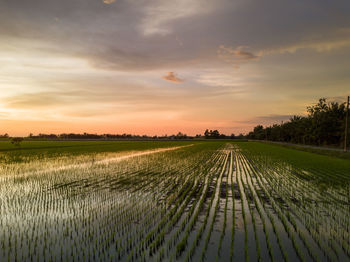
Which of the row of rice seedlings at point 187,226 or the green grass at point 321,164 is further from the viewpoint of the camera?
the green grass at point 321,164

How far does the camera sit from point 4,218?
8281mm

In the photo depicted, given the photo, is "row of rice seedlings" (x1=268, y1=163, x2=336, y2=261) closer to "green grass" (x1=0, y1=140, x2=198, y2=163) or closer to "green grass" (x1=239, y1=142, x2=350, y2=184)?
"green grass" (x1=239, y1=142, x2=350, y2=184)

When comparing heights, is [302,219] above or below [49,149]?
below

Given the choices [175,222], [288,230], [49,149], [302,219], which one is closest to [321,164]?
[302,219]

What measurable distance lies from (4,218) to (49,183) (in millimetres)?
6401

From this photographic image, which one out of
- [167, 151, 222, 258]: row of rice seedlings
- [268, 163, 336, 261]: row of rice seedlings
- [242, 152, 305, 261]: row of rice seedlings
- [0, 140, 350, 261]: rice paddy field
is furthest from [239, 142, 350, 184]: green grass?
[167, 151, 222, 258]: row of rice seedlings

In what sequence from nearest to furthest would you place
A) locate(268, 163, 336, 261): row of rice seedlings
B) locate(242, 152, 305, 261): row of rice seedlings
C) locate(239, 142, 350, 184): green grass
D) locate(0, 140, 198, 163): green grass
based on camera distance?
locate(242, 152, 305, 261): row of rice seedlings → locate(268, 163, 336, 261): row of rice seedlings → locate(239, 142, 350, 184): green grass → locate(0, 140, 198, 163): green grass

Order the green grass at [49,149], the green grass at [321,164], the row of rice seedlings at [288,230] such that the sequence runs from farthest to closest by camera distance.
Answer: the green grass at [49,149], the green grass at [321,164], the row of rice seedlings at [288,230]

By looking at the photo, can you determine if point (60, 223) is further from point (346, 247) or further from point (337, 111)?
point (337, 111)

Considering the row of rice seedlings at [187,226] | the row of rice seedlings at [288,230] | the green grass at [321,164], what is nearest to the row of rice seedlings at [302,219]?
the row of rice seedlings at [288,230]

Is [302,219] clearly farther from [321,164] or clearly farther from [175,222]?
[321,164]

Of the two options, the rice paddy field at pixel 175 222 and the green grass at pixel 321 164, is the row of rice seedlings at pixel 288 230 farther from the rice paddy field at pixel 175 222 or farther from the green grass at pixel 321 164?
the green grass at pixel 321 164

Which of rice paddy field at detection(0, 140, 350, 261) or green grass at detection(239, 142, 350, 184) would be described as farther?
green grass at detection(239, 142, 350, 184)

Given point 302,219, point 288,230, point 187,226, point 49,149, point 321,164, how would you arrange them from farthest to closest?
point 49,149 → point 321,164 → point 302,219 → point 187,226 → point 288,230
